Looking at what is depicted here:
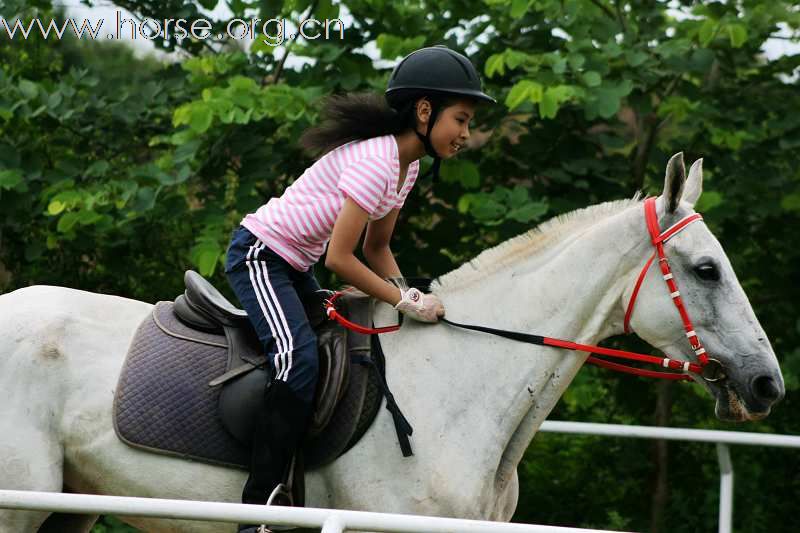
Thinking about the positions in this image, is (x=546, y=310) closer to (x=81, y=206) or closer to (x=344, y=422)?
(x=344, y=422)

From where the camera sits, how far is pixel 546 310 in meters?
3.47

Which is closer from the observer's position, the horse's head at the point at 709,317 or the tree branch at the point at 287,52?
the horse's head at the point at 709,317

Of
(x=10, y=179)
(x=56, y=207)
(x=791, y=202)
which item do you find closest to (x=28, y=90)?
(x=10, y=179)

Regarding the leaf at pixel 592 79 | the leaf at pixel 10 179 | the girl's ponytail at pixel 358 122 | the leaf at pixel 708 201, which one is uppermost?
the girl's ponytail at pixel 358 122

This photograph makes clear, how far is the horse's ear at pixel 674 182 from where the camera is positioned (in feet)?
10.8

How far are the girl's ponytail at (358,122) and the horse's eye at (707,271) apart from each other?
1108 mm

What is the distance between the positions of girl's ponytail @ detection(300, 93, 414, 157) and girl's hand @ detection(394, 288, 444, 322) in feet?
1.91

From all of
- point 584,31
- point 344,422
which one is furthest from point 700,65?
point 344,422

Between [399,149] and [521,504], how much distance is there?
387cm

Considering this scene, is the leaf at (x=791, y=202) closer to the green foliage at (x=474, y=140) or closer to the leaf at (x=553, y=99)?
the green foliage at (x=474, y=140)

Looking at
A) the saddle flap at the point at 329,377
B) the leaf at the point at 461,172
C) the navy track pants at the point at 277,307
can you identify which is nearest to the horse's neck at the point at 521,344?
the saddle flap at the point at 329,377

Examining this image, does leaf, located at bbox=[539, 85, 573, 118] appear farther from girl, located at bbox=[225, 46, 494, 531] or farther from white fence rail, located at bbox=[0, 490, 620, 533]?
white fence rail, located at bbox=[0, 490, 620, 533]

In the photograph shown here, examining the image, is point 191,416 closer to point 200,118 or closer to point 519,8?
point 200,118

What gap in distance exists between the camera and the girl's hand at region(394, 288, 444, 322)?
339 cm
